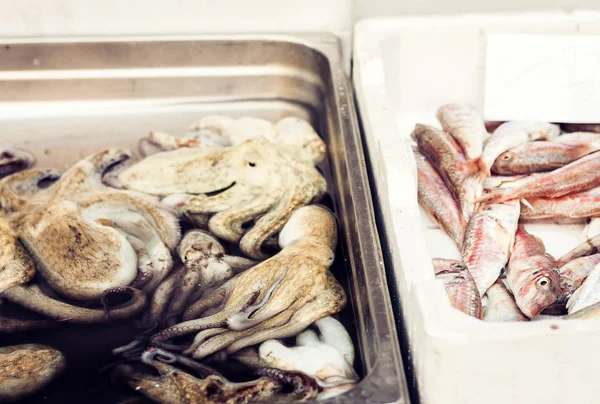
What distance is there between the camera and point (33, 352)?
184 cm

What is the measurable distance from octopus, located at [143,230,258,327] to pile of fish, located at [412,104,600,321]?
0.71 m

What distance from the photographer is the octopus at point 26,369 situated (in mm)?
1746

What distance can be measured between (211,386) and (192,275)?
1.64 feet

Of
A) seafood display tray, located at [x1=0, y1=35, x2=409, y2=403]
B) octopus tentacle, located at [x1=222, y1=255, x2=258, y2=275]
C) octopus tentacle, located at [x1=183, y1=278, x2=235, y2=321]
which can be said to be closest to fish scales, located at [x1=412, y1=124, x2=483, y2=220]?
seafood display tray, located at [x1=0, y1=35, x2=409, y2=403]

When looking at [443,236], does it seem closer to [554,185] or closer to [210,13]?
[554,185]

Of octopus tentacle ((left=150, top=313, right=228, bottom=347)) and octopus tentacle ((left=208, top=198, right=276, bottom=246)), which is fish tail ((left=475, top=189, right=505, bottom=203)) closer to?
octopus tentacle ((left=208, top=198, right=276, bottom=246))

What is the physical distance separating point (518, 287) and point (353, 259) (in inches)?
21.5

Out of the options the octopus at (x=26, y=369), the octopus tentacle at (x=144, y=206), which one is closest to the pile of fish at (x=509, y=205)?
the octopus tentacle at (x=144, y=206)

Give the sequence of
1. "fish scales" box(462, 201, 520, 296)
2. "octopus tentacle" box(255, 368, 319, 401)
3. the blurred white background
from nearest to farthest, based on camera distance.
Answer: "octopus tentacle" box(255, 368, 319, 401) → "fish scales" box(462, 201, 520, 296) → the blurred white background

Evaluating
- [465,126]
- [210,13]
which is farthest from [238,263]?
[210,13]

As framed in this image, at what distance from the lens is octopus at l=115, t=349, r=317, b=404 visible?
64.9 inches

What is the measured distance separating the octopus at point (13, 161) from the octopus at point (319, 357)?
1.54m

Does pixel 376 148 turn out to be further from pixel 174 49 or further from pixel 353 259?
pixel 174 49

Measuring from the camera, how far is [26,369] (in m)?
1.78
